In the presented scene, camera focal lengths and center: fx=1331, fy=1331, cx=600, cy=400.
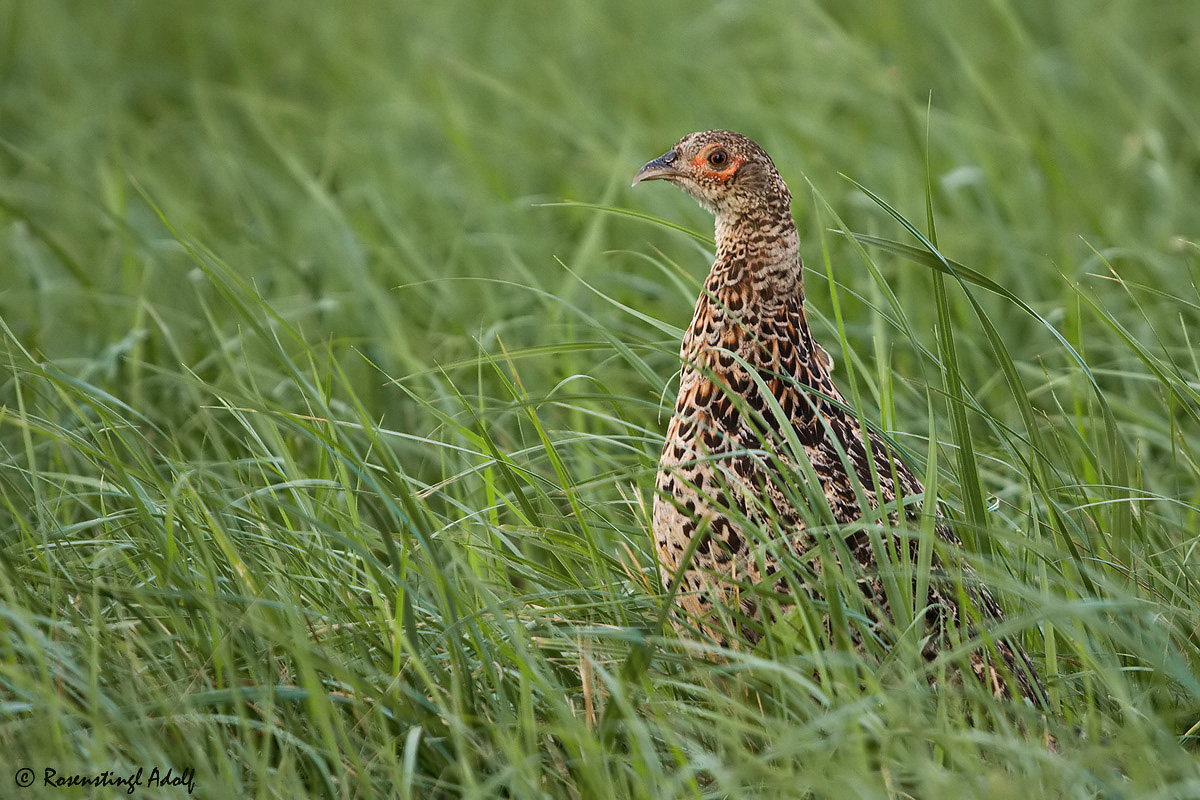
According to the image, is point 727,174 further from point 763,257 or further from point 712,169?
point 763,257

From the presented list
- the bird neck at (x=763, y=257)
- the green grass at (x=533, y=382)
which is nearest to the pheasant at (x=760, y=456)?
the bird neck at (x=763, y=257)

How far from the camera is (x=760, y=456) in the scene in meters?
3.07

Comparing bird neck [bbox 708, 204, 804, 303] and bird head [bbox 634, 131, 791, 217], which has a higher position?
bird head [bbox 634, 131, 791, 217]

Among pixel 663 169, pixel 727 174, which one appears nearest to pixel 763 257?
pixel 727 174

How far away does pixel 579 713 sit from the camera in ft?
9.36

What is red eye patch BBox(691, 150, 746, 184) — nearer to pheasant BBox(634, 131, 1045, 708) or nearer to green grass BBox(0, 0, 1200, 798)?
pheasant BBox(634, 131, 1045, 708)

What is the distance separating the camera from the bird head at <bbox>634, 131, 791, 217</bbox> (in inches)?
132

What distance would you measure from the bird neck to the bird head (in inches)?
1.1

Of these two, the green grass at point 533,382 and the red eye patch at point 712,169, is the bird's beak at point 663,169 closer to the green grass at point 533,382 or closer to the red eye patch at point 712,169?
the red eye patch at point 712,169

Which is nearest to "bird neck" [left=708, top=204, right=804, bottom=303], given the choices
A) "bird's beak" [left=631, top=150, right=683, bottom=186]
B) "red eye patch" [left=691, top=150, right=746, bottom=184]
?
"red eye patch" [left=691, top=150, right=746, bottom=184]

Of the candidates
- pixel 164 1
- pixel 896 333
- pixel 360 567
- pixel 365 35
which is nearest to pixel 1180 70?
pixel 896 333

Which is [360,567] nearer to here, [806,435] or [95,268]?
[806,435]

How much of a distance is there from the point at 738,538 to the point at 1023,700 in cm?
70

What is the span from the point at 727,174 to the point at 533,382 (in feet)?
5.66
